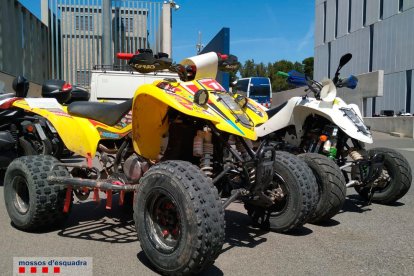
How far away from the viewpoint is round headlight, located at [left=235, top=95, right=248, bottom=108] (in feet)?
14.3

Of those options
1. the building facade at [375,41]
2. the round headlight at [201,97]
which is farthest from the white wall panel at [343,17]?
the round headlight at [201,97]

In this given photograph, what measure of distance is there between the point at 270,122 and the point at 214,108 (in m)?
2.32

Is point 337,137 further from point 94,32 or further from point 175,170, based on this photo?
point 94,32

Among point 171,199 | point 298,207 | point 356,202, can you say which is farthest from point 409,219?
point 171,199

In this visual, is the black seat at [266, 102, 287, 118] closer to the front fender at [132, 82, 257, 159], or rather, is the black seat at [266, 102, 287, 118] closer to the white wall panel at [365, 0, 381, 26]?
the front fender at [132, 82, 257, 159]

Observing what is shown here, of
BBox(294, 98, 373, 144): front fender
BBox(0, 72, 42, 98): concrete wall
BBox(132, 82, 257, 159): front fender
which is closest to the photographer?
BBox(132, 82, 257, 159): front fender

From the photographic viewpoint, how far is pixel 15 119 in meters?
7.19

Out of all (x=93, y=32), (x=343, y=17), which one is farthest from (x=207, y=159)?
(x=343, y=17)

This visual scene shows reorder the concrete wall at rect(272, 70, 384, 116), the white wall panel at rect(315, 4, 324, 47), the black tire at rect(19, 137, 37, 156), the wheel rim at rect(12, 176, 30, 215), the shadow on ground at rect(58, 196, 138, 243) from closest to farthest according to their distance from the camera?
the shadow on ground at rect(58, 196, 138, 243) < the wheel rim at rect(12, 176, 30, 215) < the black tire at rect(19, 137, 37, 156) < the concrete wall at rect(272, 70, 384, 116) < the white wall panel at rect(315, 4, 324, 47)

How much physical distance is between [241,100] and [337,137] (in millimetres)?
2051

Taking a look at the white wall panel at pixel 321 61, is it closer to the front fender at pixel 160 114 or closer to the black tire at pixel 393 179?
the black tire at pixel 393 179

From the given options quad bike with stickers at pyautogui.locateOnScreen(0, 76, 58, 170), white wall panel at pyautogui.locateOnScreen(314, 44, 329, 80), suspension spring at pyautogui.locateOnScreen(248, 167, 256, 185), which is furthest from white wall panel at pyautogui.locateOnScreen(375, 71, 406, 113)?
suspension spring at pyautogui.locateOnScreen(248, 167, 256, 185)

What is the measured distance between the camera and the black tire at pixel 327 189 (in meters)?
4.91

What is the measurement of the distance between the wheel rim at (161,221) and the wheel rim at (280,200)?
1318 millimetres
